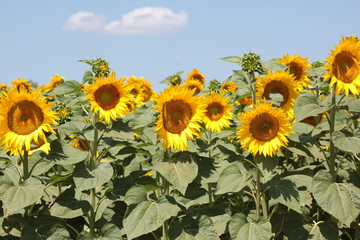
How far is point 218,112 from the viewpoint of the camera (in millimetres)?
5418

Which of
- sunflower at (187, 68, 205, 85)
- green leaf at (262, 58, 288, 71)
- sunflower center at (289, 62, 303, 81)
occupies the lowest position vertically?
green leaf at (262, 58, 288, 71)

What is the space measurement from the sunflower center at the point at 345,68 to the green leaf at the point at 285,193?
2.94 ft

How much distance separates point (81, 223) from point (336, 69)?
2.57 metres

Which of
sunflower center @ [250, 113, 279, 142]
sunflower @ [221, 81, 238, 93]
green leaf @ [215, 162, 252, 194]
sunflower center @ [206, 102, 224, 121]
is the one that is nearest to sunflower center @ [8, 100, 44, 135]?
green leaf @ [215, 162, 252, 194]

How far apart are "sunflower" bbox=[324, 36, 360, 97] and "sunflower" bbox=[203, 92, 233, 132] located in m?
1.47

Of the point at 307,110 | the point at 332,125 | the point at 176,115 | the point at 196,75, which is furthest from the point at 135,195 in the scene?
the point at 196,75

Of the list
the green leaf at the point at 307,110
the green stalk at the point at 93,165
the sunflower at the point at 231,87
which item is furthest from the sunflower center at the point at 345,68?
the sunflower at the point at 231,87

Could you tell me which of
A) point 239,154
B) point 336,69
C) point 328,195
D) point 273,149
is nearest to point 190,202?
point 239,154

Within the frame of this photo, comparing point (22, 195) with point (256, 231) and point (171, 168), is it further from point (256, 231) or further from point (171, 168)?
point (256, 231)

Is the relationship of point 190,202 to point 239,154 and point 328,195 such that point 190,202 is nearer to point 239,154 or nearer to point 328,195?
point 239,154

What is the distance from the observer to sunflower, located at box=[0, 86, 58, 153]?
3.81 m

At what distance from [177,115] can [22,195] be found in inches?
50.0

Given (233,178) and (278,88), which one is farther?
(278,88)

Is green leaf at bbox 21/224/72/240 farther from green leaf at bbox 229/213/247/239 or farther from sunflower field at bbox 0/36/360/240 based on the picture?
green leaf at bbox 229/213/247/239
